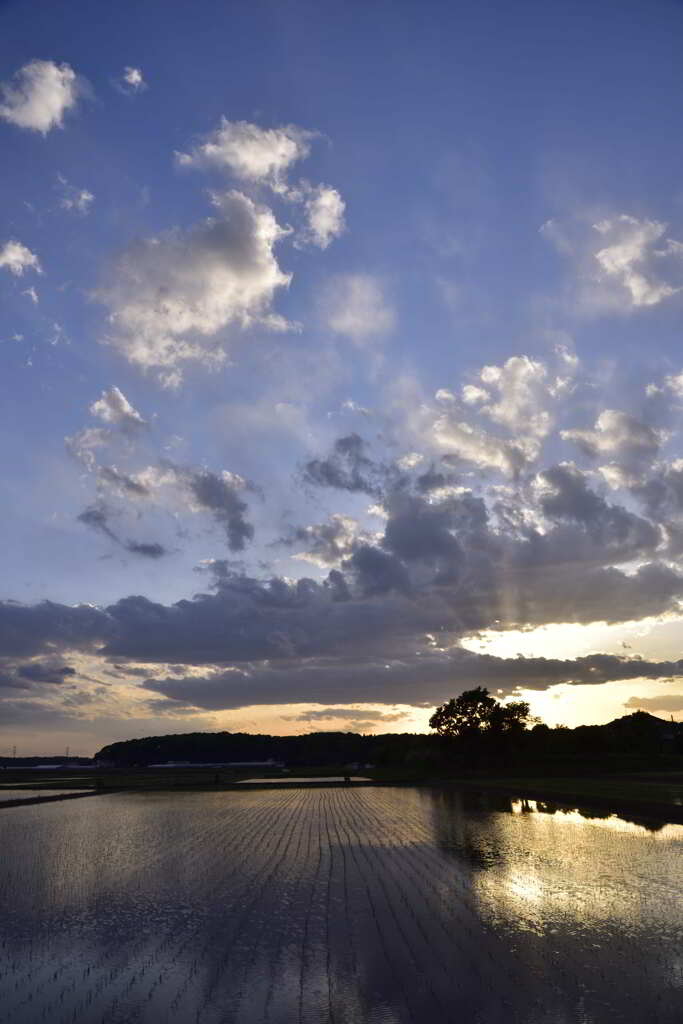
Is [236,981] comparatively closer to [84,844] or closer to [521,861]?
[521,861]

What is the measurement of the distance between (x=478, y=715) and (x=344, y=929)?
137 m

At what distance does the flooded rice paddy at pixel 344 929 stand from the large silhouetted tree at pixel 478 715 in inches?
4459

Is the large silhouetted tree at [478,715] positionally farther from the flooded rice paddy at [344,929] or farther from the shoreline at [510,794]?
the flooded rice paddy at [344,929]

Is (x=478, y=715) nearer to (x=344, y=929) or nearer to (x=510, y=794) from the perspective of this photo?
(x=510, y=794)

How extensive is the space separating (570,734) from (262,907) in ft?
506

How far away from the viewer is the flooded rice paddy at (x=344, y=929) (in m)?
12.2

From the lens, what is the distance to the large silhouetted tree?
14538 cm


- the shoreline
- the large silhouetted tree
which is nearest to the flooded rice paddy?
the shoreline

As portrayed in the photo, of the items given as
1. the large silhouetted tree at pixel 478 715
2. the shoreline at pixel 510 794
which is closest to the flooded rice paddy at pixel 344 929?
the shoreline at pixel 510 794

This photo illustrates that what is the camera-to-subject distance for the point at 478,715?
149 m

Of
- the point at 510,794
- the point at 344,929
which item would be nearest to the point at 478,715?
the point at 510,794

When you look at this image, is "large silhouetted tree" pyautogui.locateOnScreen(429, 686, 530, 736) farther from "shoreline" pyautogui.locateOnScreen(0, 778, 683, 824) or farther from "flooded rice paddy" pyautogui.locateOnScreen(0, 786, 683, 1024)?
"flooded rice paddy" pyautogui.locateOnScreen(0, 786, 683, 1024)

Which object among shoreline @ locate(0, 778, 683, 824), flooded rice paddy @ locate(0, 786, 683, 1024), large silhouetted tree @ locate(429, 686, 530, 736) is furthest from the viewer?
large silhouetted tree @ locate(429, 686, 530, 736)

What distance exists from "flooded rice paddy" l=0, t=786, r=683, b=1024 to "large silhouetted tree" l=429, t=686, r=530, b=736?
11326 centimetres
